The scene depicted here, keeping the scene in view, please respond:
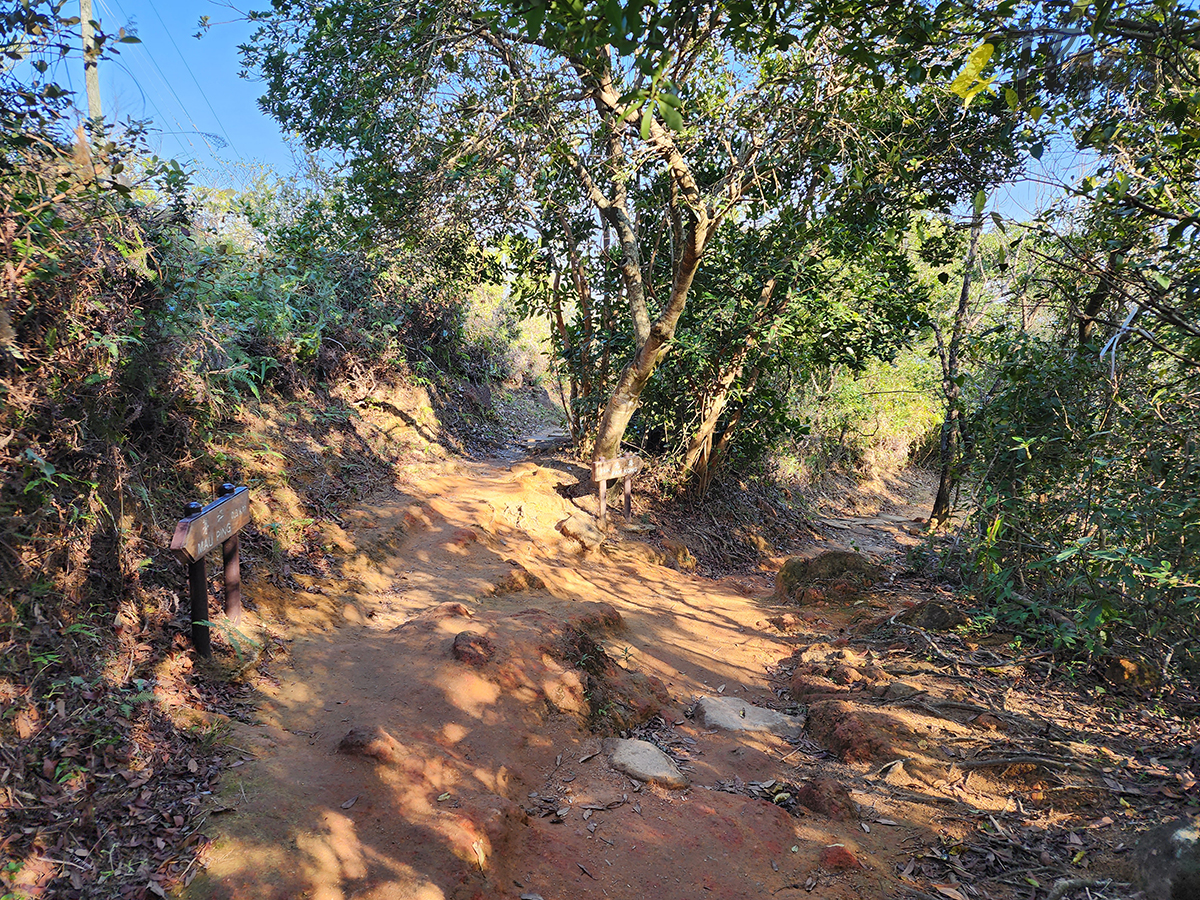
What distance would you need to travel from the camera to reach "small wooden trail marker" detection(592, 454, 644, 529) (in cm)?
979

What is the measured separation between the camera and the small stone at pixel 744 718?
532 cm

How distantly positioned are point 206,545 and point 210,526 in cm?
14

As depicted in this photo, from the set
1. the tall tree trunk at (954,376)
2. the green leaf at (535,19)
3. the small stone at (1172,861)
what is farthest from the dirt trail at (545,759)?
the tall tree trunk at (954,376)

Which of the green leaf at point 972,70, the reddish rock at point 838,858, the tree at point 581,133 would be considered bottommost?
the reddish rock at point 838,858

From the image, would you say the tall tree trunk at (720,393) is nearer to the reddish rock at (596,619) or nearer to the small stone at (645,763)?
the reddish rock at (596,619)

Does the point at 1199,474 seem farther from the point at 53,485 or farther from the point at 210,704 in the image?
the point at 53,485

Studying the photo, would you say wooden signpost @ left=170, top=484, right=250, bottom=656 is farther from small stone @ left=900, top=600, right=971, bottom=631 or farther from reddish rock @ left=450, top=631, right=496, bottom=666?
small stone @ left=900, top=600, right=971, bottom=631

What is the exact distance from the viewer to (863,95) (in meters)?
8.09

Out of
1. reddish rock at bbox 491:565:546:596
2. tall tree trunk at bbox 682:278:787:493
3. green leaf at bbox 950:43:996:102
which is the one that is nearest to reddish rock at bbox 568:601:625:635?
reddish rock at bbox 491:565:546:596

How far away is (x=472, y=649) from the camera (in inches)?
194

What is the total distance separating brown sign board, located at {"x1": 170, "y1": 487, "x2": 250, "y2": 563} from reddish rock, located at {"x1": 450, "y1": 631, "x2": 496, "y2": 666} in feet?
5.98

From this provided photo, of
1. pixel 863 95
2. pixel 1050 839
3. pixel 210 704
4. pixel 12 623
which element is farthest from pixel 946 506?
pixel 12 623

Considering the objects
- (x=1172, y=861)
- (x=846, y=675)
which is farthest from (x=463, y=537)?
(x=1172, y=861)

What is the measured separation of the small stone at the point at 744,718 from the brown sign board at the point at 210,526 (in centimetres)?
395
